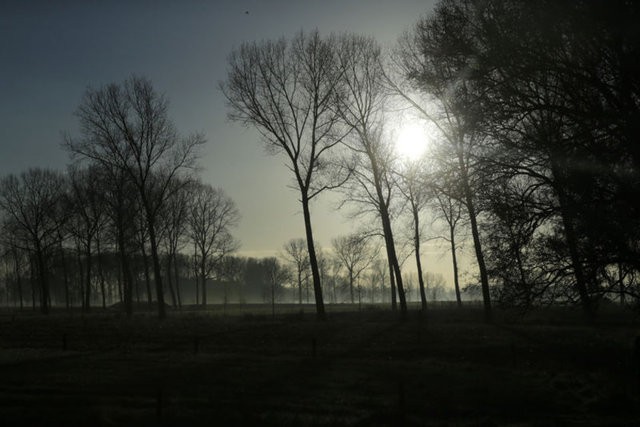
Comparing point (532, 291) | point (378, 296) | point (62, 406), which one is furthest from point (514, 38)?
point (378, 296)

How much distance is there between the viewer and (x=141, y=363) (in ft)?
67.5

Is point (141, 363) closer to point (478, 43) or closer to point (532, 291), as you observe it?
point (532, 291)

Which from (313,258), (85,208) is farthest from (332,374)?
(85,208)

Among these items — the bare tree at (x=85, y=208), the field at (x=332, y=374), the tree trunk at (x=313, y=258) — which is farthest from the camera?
the bare tree at (x=85, y=208)

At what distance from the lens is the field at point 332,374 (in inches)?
523

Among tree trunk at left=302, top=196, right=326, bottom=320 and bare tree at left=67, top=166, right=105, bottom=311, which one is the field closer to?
tree trunk at left=302, top=196, right=326, bottom=320

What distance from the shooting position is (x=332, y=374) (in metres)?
18.2

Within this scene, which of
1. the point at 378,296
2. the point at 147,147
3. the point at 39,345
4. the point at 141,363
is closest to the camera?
the point at 141,363

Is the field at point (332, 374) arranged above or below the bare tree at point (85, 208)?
below

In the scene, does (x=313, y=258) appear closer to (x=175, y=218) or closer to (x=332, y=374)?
(x=332, y=374)

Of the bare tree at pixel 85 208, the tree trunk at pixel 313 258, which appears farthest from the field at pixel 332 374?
the bare tree at pixel 85 208

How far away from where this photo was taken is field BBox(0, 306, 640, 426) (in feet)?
43.5

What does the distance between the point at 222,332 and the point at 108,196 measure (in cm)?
2287

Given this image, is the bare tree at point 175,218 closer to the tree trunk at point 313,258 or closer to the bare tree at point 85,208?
the bare tree at point 85,208
